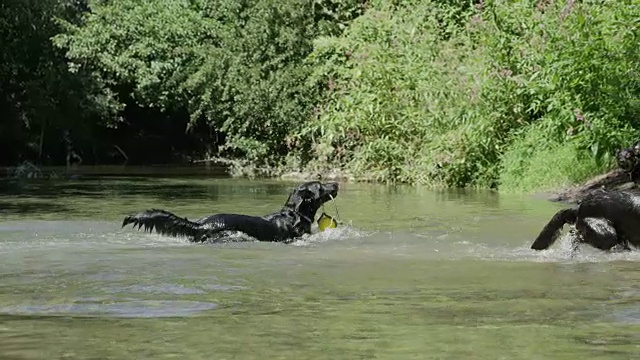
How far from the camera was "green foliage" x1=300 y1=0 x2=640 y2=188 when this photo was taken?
1731cm

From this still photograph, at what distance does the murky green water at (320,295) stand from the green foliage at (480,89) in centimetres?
421

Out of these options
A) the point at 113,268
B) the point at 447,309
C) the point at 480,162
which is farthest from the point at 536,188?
the point at 447,309

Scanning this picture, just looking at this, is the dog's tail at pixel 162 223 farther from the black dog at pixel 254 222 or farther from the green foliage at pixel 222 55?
the green foliage at pixel 222 55

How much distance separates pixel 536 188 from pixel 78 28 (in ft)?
71.8

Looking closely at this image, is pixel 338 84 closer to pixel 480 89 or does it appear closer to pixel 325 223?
pixel 480 89

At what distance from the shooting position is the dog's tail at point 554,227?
33.8 ft

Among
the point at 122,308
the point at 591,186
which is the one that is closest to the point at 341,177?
the point at 591,186

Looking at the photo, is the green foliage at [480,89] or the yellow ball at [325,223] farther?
the green foliage at [480,89]

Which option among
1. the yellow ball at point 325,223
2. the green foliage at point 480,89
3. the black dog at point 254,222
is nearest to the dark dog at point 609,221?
the yellow ball at point 325,223

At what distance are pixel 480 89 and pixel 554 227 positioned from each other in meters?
12.2

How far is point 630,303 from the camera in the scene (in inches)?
272

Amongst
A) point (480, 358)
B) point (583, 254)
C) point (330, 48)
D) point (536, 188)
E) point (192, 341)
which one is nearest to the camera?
point (480, 358)

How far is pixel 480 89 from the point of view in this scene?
2222 centimetres

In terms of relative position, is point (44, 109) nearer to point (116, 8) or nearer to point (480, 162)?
point (116, 8)
